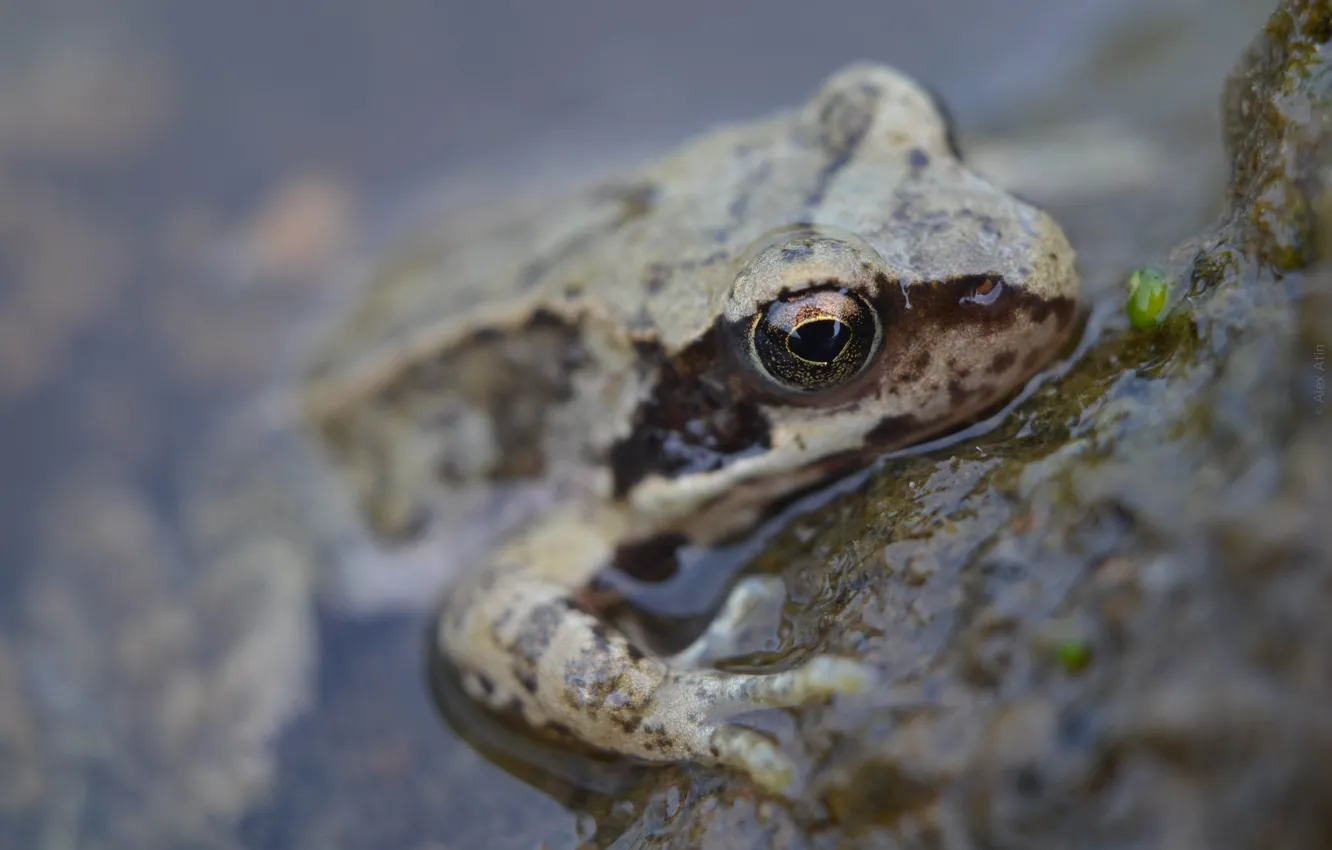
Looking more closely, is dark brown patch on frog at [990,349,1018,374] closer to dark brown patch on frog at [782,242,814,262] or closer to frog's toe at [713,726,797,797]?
dark brown patch on frog at [782,242,814,262]

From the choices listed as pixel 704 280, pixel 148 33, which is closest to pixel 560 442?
pixel 704 280

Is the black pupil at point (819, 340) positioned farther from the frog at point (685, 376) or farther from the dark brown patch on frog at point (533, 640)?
the dark brown patch on frog at point (533, 640)

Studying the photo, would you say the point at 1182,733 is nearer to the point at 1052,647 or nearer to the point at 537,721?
the point at 1052,647

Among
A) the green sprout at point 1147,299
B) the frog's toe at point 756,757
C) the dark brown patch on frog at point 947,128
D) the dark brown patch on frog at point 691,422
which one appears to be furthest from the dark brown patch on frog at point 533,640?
the dark brown patch on frog at point 947,128

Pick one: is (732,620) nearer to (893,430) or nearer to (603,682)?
(603,682)

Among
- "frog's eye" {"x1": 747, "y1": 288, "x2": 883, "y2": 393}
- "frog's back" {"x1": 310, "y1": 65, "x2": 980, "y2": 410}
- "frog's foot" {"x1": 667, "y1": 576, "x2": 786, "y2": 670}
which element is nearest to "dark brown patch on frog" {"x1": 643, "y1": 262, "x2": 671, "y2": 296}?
"frog's back" {"x1": 310, "y1": 65, "x2": 980, "y2": 410}

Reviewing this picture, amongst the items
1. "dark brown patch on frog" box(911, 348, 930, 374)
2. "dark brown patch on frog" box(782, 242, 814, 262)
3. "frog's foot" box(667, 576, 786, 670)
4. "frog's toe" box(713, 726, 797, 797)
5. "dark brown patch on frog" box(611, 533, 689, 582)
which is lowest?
"frog's toe" box(713, 726, 797, 797)
